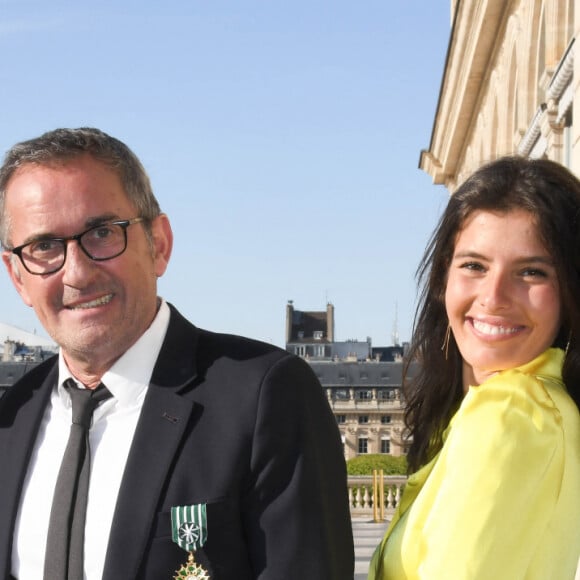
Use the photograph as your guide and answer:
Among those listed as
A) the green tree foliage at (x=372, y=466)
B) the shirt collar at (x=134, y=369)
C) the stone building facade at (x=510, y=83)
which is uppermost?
the stone building facade at (x=510, y=83)

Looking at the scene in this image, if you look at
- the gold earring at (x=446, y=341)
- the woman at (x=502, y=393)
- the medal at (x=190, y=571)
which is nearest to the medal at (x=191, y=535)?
the medal at (x=190, y=571)

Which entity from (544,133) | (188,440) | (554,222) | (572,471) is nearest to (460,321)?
(554,222)

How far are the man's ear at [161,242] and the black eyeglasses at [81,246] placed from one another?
0.37ft

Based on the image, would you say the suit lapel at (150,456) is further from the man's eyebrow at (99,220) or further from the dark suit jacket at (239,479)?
the man's eyebrow at (99,220)

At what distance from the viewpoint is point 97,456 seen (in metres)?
2.41

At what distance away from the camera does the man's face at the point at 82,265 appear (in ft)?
7.79

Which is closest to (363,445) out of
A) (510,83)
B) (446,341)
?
(510,83)

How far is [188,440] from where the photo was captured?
239cm

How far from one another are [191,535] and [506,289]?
85 cm

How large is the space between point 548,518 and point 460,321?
1.81 feet

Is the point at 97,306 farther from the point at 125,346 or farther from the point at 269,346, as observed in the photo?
the point at 269,346

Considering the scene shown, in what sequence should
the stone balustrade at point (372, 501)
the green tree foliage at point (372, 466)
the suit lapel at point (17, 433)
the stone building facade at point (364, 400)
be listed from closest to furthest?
the suit lapel at point (17, 433) < the stone balustrade at point (372, 501) < the green tree foliage at point (372, 466) < the stone building facade at point (364, 400)

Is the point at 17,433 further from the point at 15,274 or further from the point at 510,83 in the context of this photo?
the point at 510,83

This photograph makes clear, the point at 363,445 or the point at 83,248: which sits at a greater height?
the point at 83,248
